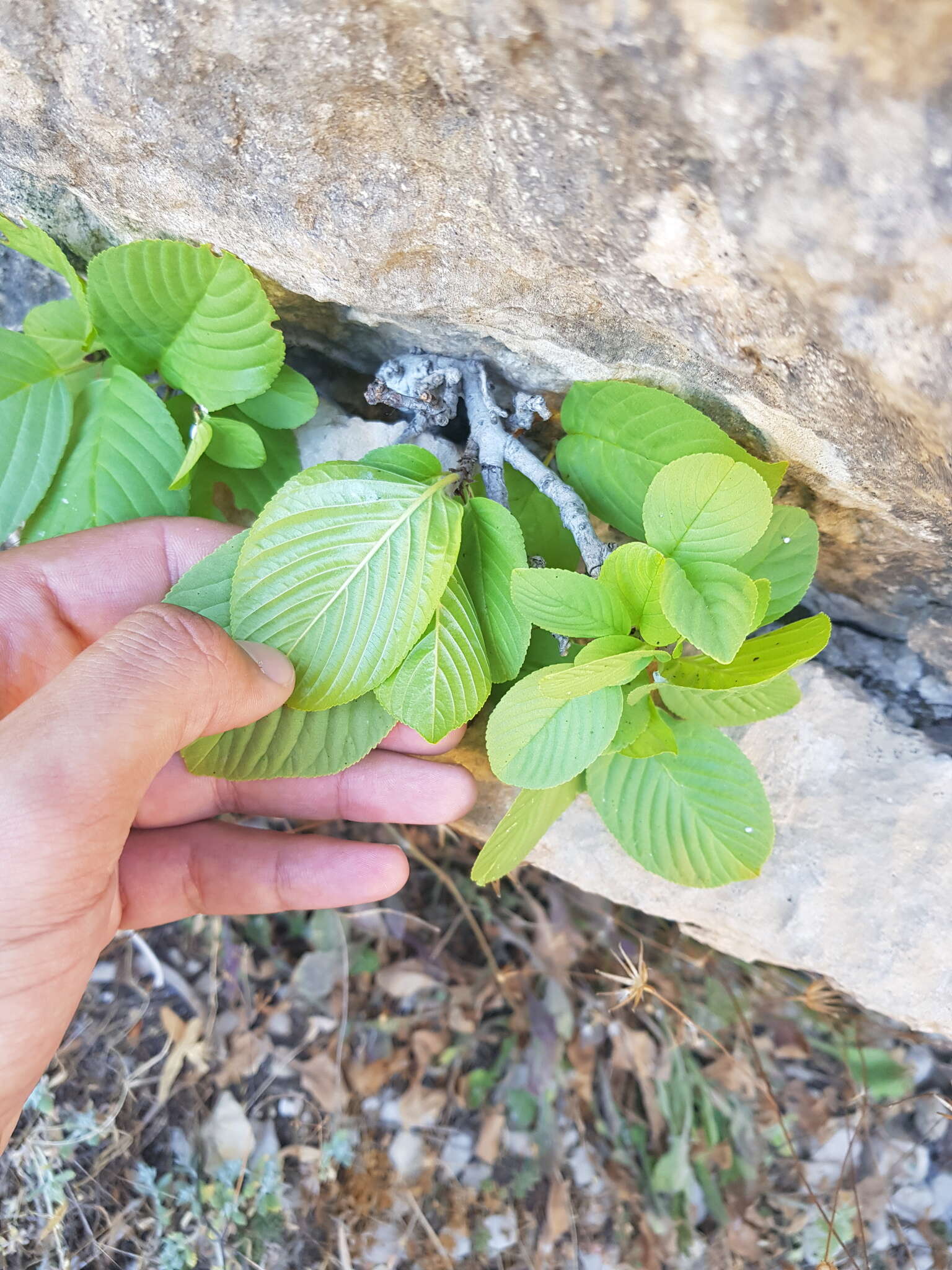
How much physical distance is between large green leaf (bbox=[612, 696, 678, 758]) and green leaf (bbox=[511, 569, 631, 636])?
0.20 m

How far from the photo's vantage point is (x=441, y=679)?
4.20ft

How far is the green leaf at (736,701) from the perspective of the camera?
1.35 m

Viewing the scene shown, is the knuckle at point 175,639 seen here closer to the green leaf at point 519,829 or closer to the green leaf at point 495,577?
the green leaf at point 495,577

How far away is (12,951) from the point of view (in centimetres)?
117

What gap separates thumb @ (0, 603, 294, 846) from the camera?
1100 millimetres

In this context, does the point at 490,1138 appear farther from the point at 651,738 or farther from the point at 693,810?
the point at 651,738

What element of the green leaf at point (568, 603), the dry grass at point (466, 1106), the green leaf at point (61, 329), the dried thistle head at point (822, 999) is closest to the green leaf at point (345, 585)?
the green leaf at point (568, 603)

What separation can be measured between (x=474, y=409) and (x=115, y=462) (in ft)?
2.03

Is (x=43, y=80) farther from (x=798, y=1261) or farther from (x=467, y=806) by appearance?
(x=798, y=1261)

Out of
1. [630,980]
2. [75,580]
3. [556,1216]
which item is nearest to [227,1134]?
[556,1216]

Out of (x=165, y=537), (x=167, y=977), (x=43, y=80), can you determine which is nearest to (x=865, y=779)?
(x=165, y=537)

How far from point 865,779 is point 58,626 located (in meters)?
1.47

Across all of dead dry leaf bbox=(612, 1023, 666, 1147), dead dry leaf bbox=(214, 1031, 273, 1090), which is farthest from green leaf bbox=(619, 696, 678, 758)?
dead dry leaf bbox=(214, 1031, 273, 1090)

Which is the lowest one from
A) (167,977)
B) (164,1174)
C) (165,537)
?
(164,1174)
